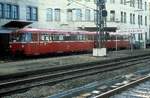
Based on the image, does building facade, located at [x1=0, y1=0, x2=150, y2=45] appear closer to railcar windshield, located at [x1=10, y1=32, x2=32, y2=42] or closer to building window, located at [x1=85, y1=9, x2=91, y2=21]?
building window, located at [x1=85, y1=9, x2=91, y2=21]

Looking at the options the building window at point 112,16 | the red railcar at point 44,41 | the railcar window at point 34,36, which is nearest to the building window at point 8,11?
the red railcar at point 44,41

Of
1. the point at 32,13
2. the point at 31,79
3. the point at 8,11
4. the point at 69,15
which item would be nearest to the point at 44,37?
the point at 8,11

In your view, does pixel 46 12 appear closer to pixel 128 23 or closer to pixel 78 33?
pixel 78 33

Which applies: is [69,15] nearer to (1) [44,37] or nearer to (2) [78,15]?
(2) [78,15]

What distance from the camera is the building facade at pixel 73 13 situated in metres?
48.3

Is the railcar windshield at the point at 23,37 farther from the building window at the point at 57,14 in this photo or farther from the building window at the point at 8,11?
the building window at the point at 57,14

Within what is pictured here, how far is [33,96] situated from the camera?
51.2ft

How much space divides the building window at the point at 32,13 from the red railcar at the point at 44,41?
695 cm

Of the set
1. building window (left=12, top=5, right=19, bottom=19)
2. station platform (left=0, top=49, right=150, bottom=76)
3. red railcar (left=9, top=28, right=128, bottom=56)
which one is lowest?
station platform (left=0, top=49, right=150, bottom=76)

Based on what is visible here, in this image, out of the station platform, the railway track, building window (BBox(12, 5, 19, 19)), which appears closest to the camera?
the railway track

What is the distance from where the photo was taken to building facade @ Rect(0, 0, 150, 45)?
159 ft

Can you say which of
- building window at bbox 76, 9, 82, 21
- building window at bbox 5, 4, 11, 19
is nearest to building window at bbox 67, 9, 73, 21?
building window at bbox 76, 9, 82, 21

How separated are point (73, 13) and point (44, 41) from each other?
2682 centimetres

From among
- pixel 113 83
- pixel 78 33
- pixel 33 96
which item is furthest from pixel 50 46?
pixel 33 96
